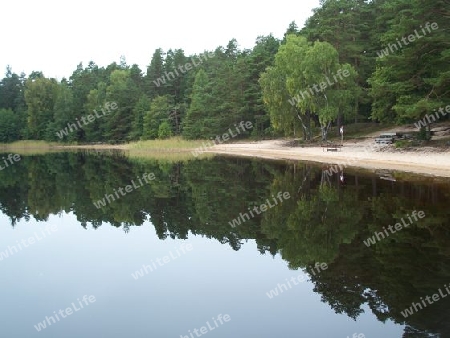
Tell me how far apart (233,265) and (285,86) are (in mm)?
37538

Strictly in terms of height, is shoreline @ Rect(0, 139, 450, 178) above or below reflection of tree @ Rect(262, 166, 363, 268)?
below

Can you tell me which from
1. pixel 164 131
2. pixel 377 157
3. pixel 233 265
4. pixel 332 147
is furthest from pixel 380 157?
pixel 164 131

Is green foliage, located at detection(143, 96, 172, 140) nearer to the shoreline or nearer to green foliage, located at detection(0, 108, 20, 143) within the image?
the shoreline

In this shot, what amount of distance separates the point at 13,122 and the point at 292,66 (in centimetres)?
7701

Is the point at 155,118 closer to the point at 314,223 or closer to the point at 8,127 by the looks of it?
the point at 8,127

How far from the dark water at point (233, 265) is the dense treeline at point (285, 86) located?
1349cm

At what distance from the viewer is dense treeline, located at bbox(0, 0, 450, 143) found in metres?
28.6

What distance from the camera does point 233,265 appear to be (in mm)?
9930

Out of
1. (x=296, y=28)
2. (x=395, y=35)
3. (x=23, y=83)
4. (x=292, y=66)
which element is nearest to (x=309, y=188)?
(x=395, y=35)

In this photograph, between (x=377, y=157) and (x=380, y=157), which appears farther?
(x=377, y=157)

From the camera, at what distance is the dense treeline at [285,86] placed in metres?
28.6

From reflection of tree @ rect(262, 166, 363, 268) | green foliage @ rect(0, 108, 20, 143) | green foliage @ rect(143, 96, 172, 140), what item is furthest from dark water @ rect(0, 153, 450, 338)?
green foliage @ rect(0, 108, 20, 143)

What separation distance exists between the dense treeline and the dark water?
44.3ft

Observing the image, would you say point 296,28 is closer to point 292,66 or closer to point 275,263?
point 292,66
